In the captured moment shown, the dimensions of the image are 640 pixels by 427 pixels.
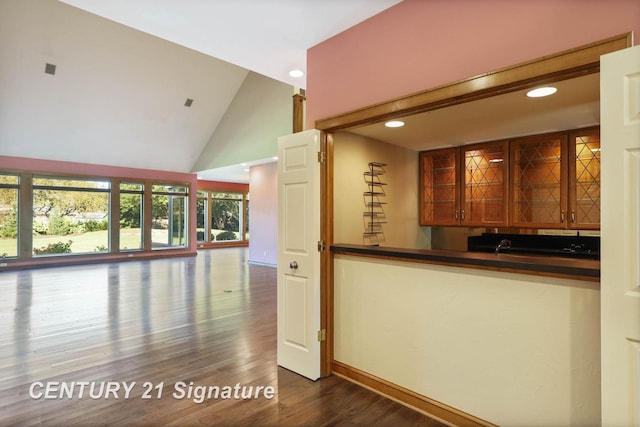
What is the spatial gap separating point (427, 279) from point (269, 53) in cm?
243

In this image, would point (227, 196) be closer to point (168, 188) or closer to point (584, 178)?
point (168, 188)

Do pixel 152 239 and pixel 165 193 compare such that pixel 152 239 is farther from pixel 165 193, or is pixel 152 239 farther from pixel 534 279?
pixel 534 279

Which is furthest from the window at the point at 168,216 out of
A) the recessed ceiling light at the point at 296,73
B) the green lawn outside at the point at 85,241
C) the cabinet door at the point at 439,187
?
the cabinet door at the point at 439,187

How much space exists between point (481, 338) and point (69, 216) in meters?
10.7

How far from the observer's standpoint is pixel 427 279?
7.79 ft

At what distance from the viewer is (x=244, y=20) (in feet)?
8.55

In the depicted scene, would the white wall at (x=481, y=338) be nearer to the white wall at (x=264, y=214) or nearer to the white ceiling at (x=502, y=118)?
the white ceiling at (x=502, y=118)

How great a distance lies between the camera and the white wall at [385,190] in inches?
130

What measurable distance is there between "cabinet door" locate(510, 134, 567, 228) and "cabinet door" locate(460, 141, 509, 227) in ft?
0.35

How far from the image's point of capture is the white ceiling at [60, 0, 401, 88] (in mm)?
2416

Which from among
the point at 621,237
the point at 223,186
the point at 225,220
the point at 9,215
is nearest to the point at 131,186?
the point at 9,215

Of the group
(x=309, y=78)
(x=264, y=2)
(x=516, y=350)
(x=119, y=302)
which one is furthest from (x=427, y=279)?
(x=119, y=302)

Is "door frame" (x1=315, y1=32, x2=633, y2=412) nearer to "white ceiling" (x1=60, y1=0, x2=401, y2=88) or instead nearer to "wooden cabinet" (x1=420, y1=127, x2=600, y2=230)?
"white ceiling" (x1=60, y1=0, x2=401, y2=88)

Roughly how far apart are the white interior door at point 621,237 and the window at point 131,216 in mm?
11107
